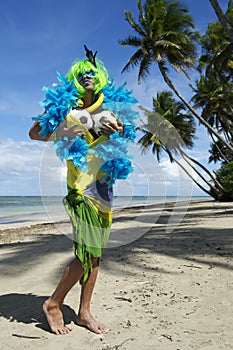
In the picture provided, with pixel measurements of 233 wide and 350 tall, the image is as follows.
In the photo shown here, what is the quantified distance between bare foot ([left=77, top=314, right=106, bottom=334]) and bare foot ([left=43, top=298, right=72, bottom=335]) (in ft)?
0.40

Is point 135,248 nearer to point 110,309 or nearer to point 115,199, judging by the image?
point 110,309

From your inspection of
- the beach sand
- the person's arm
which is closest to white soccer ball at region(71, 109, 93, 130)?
the person's arm

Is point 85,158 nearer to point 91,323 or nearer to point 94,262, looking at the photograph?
point 94,262

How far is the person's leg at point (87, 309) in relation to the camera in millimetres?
2699

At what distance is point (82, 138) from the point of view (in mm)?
2586

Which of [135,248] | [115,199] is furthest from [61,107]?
[135,248]

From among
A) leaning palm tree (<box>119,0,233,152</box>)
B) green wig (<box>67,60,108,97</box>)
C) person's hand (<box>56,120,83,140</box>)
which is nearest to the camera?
person's hand (<box>56,120,83,140</box>)

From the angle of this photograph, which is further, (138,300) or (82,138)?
(138,300)

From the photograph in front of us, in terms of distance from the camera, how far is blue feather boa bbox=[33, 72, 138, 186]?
2.50 m

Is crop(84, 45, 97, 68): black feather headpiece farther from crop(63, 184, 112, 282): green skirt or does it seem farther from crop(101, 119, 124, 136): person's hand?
crop(63, 184, 112, 282): green skirt

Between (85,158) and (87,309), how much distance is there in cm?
125

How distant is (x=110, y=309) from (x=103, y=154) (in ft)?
4.85

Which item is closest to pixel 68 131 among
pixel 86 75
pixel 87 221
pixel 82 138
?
pixel 82 138

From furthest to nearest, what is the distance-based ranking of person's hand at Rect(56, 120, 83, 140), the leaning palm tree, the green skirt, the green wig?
the leaning palm tree
the green wig
the green skirt
person's hand at Rect(56, 120, 83, 140)
